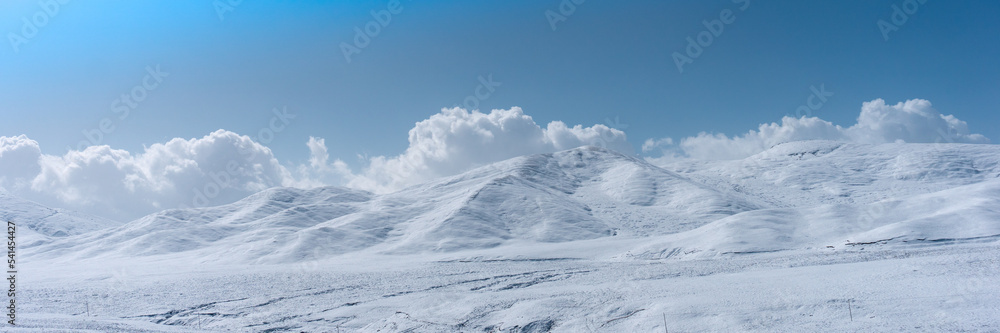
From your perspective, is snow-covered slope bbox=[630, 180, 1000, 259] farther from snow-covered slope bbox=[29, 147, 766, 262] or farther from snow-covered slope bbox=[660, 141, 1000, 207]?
snow-covered slope bbox=[660, 141, 1000, 207]

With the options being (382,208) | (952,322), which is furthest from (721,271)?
(382,208)

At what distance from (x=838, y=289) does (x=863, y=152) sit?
184m

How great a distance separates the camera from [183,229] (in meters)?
136

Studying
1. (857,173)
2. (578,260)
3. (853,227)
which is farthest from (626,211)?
(857,173)

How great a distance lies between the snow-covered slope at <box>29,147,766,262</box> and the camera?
104m

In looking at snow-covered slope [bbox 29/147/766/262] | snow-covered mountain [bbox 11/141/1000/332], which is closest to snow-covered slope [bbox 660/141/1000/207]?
snow-covered mountain [bbox 11/141/1000/332]

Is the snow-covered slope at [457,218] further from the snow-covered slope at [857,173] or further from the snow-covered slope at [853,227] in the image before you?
the snow-covered slope at [853,227]

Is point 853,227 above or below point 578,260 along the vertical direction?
above

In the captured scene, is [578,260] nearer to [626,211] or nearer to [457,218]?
[457,218]

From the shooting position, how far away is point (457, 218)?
4486 inches

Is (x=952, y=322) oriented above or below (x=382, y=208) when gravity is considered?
below

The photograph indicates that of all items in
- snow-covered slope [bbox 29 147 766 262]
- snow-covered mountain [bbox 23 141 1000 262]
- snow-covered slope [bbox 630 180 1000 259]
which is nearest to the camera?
snow-covered slope [bbox 630 180 1000 259]

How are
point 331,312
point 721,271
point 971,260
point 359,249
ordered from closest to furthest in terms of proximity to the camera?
point 971,260, point 331,312, point 721,271, point 359,249

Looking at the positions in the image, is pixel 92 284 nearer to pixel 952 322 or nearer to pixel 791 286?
pixel 791 286
